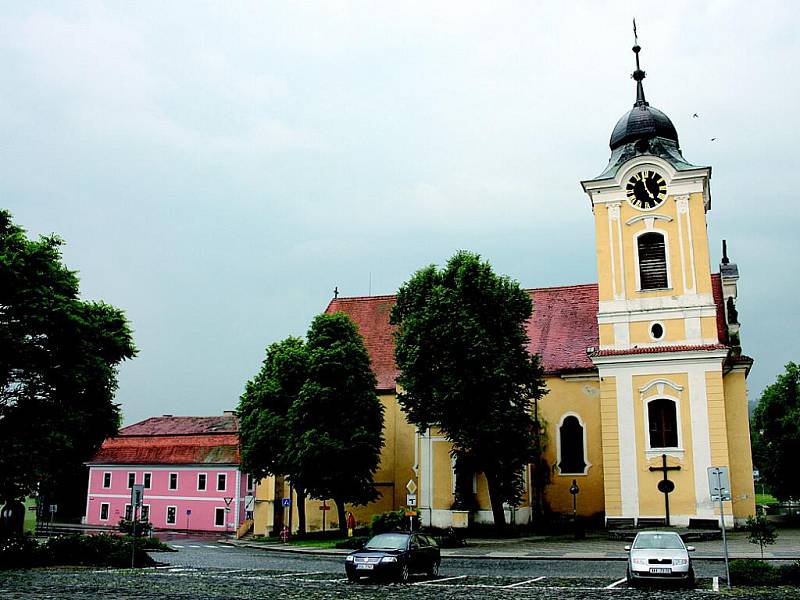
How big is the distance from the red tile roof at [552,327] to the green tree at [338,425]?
4.71 m

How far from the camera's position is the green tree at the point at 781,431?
44.2 m

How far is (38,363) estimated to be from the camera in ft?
88.8

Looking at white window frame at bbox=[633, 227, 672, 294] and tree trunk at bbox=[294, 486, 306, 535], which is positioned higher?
white window frame at bbox=[633, 227, 672, 294]

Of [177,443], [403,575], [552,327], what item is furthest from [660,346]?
[177,443]

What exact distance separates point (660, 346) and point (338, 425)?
15904 millimetres

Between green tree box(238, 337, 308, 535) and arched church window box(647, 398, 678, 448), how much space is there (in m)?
17.2

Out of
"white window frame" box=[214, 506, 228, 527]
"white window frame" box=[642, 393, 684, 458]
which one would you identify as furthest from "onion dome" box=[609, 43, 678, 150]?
"white window frame" box=[214, 506, 228, 527]

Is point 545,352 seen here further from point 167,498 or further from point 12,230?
point 167,498

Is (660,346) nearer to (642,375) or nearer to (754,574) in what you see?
(642,375)

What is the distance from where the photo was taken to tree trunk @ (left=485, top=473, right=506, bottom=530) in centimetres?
3606

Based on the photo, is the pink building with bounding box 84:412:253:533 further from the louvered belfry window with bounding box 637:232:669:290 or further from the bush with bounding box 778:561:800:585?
the bush with bounding box 778:561:800:585

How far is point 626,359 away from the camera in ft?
123

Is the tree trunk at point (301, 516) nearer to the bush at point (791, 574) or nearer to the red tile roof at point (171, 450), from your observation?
the red tile roof at point (171, 450)

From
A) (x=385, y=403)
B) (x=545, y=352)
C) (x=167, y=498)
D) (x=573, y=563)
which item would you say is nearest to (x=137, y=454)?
(x=167, y=498)
